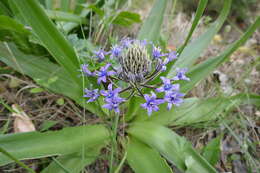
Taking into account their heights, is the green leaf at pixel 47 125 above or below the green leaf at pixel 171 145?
above

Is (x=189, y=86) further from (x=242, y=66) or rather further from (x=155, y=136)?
(x=242, y=66)

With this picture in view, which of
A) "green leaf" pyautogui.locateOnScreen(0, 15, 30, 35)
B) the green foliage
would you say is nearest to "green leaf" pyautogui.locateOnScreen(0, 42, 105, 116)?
the green foliage

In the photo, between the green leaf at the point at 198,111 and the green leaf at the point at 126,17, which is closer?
the green leaf at the point at 198,111

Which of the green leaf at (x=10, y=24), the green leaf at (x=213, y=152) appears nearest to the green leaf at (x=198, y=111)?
the green leaf at (x=213, y=152)

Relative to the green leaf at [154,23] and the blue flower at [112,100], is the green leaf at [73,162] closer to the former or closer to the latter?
the blue flower at [112,100]

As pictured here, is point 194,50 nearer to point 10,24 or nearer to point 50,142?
point 50,142

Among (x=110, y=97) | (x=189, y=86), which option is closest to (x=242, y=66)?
(x=189, y=86)
